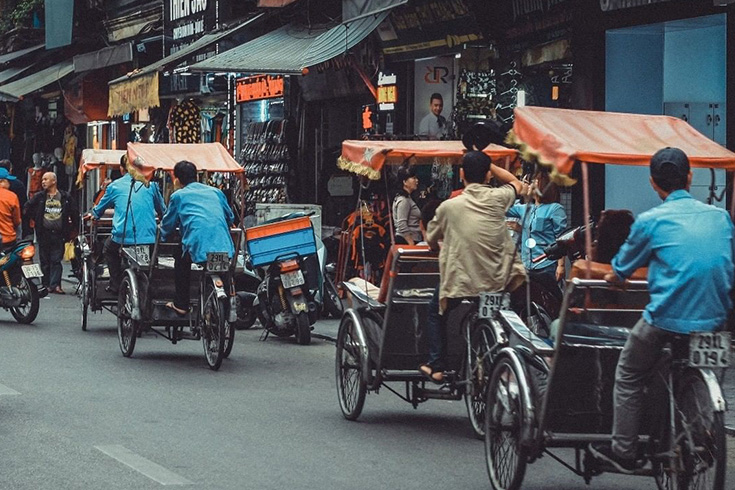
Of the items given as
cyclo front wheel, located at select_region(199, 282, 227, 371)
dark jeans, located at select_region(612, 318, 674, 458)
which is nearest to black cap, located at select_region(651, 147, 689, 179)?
dark jeans, located at select_region(612, 318, 674, 458)

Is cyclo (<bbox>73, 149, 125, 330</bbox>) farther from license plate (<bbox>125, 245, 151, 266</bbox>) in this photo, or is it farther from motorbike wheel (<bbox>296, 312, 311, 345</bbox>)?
motorbike wheel (<bbox>296, 312, 311, 345</bbox>)

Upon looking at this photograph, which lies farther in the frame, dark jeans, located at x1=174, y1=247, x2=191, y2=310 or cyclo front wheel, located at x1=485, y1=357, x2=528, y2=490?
dark jeans, located at x1=174, y1=247, x2=191, y2=310

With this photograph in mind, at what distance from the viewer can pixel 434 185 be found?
19906mm

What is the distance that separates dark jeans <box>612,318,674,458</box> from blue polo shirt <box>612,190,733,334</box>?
12cm

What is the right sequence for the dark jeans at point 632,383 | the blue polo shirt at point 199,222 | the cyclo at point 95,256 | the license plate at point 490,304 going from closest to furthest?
the dark jeans at point 632,383 → the license plate at point 490,304 → the blue polo shirt at point 199,222 → the cyclo at point 95,256

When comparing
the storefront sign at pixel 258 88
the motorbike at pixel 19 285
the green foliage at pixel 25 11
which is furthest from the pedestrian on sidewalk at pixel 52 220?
the green foliage at pixel 25 11

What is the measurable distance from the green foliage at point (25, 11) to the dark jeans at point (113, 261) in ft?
84.0

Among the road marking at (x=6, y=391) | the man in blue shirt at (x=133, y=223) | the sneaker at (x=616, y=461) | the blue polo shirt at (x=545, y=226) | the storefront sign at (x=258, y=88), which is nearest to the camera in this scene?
the sneaker at (x=616, y=461)

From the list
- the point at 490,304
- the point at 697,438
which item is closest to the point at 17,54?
the point at 490,304

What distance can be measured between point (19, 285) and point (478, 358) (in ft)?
30.3

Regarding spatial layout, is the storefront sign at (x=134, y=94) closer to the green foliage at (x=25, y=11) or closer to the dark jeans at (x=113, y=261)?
the dark jeans at (x=113, y=261)

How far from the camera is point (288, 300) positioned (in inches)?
592

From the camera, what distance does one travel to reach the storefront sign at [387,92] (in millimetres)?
21156

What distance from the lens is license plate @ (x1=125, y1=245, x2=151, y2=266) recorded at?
46.1 feet
